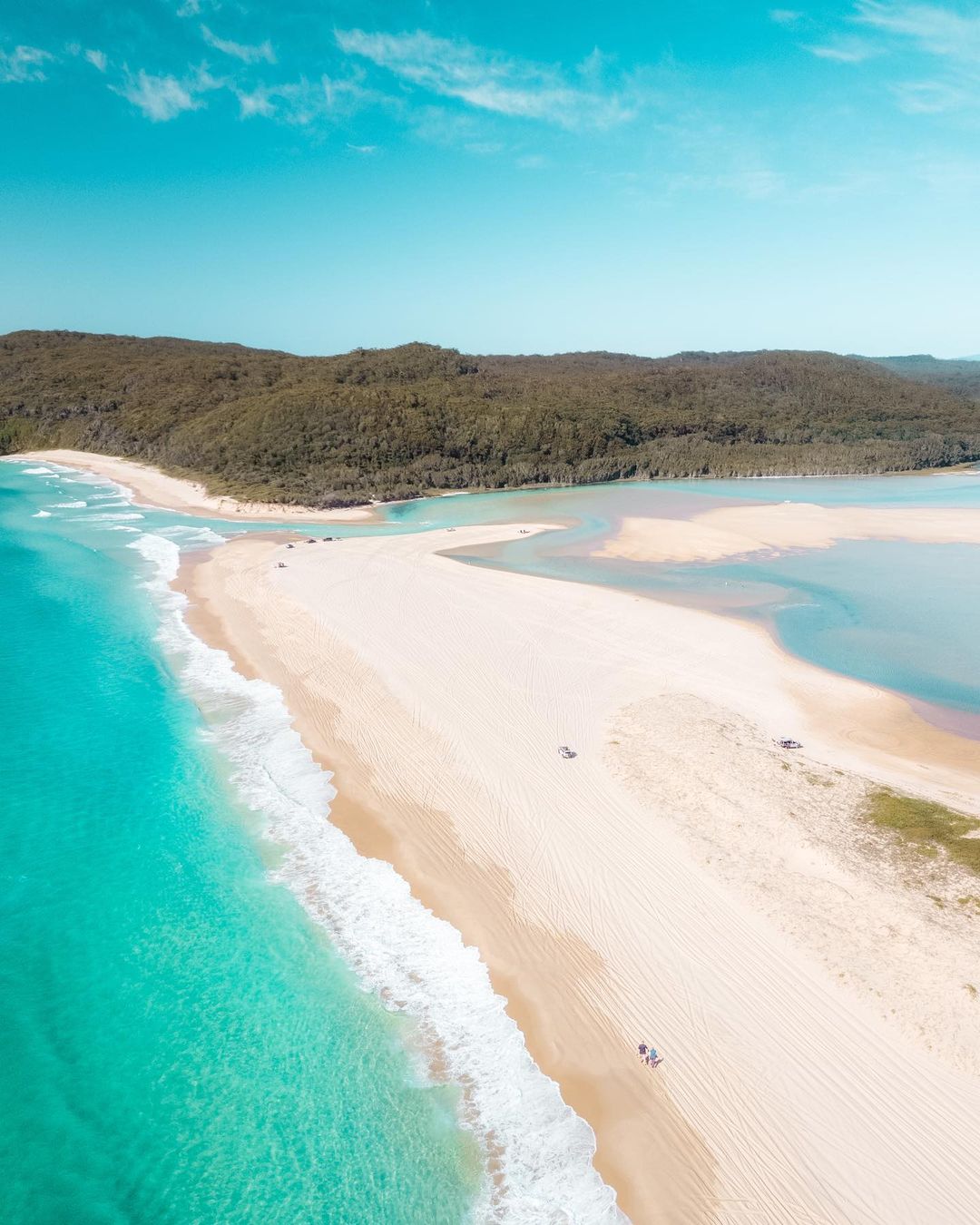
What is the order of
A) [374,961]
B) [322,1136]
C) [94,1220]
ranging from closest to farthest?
[94,1220]
[322,1136]
[374,961]

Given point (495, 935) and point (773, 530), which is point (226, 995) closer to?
point (495, 935)

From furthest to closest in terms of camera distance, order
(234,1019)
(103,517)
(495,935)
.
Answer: (103,517)
(495,935)
(234,1019)

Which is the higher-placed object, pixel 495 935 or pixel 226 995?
pixel 495 935

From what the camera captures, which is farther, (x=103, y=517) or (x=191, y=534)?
(x=103, y=517)

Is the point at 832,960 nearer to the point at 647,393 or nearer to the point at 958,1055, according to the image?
the point at 958,1055

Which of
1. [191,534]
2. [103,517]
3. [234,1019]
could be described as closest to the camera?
[234,1019]

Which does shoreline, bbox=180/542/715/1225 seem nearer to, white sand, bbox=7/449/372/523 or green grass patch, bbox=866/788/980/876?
green grass patch, bbox=866/788/980/876

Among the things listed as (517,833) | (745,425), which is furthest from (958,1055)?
(745,425)

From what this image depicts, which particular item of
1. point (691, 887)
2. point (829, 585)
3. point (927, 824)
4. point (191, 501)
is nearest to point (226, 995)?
point (691, 887)
